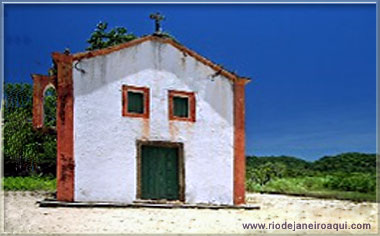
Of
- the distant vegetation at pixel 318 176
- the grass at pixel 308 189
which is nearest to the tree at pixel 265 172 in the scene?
the distant vegetation at pixel 318 176

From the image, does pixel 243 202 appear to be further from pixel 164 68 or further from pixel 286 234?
pixel 286 234

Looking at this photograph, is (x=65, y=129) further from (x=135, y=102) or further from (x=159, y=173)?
(x=159, y=173)

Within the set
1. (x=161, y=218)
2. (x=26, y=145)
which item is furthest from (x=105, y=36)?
(x=161, y=218)

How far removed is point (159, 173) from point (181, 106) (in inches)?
86.6

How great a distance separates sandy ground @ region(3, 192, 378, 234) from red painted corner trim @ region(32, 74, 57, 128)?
245 centimetres

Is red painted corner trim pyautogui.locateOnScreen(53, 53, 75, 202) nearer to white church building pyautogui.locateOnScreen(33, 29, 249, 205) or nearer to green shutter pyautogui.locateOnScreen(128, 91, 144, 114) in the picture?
white church building pyautogui.locateOnScreen(33, 29, 249, 205)

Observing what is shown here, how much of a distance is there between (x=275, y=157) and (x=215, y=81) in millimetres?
20629

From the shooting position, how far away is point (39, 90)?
17625 mm

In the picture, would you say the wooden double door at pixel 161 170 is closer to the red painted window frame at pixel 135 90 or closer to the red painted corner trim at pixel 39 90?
the red painted window frame at pixel 135 90

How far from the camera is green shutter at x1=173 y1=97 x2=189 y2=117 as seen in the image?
18094 millimetres

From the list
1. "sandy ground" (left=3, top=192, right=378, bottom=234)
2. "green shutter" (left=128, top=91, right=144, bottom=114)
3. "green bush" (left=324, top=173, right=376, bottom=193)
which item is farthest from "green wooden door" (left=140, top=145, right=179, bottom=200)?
"green bush" (left=324, top=173, right=376, bottom=193)

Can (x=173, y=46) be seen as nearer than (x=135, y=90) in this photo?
No

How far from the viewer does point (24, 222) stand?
1310cm

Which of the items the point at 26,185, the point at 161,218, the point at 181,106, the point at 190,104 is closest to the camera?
the point at 161,218
